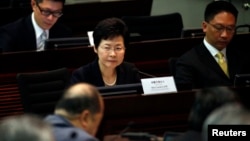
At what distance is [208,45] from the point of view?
5301 millimetres

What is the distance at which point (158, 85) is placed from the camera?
14.3ft

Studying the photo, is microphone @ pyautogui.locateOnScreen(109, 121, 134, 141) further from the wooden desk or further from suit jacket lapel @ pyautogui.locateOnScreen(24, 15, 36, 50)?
suit jacket lapel @ pyautogui.locateOnScreen(24, 15, 36, 50)

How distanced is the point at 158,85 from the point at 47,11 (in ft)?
6.33

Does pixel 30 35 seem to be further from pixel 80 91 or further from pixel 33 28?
pixel 80 91

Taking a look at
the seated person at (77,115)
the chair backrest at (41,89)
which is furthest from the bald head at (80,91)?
the chair backrest at (41,89)

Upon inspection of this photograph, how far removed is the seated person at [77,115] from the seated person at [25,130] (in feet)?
2.65

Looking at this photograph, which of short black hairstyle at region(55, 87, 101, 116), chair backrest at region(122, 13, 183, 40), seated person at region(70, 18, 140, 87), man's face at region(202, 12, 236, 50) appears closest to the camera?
short black hairstyle at region(55, 87, 101, 116)

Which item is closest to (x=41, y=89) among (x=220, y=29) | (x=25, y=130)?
(x=220, y=29)

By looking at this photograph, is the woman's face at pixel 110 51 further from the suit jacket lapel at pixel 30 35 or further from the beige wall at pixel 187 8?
the beige wall at pixel 187 8

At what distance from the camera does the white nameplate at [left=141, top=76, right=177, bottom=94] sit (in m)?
4.31

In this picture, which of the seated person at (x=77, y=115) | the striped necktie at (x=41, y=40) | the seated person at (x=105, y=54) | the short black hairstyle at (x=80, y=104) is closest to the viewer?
the seated person at (x=77, y=115)

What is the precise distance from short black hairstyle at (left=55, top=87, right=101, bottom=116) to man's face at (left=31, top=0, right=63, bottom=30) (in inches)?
106

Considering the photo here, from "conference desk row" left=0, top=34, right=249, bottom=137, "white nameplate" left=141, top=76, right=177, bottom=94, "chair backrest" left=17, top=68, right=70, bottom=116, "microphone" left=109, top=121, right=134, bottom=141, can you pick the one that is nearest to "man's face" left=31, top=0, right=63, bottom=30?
"conference desk row" left=0, top=34, right=249, bottom=137

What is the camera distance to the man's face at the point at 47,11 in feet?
19.5
